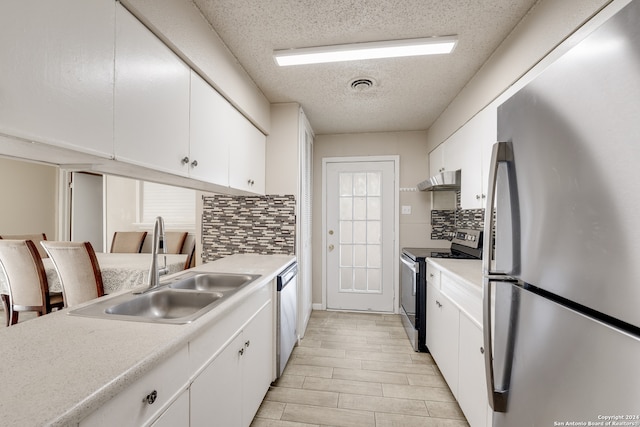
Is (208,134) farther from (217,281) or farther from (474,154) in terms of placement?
(474,154)

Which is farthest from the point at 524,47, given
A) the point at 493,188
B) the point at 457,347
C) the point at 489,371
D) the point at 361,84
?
the point at 457,347

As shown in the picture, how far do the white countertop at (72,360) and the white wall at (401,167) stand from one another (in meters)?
2.72

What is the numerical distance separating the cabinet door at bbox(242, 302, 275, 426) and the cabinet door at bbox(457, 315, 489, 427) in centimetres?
125

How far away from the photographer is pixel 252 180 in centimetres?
237

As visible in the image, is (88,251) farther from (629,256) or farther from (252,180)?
(629,256)

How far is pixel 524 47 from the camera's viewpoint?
1526 millimetres

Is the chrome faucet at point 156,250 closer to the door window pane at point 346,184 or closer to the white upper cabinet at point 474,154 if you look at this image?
the white upper cabinet at point 474,154

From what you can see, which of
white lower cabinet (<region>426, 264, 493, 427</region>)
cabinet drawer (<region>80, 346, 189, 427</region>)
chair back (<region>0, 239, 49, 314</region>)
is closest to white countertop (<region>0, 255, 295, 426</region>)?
cabinet drawer (<region>80, 346, 189, 427</region>)

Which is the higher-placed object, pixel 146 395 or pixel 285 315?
pixel 146 395

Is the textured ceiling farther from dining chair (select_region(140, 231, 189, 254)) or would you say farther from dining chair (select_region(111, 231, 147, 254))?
dining chair (select_region(111, 231, 147, 254))

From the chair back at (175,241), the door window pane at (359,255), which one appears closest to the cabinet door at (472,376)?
the door window pane at (359,255)

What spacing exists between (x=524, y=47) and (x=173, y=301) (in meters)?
2.41

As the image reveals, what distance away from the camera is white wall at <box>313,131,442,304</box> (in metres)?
3.58

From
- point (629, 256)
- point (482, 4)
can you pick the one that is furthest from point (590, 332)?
point (482, 4)
